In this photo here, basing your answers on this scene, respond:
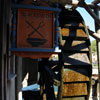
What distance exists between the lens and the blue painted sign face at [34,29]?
6.75ft

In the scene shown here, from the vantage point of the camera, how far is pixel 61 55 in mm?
3768

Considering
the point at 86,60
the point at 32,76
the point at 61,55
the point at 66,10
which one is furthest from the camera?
the point at 32,76

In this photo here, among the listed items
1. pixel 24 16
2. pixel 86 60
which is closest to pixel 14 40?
pixel 24 16

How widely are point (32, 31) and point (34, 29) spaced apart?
0.15ft

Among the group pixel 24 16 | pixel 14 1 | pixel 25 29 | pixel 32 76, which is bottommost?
pixel 32 76

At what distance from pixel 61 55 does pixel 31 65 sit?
1.91 metres

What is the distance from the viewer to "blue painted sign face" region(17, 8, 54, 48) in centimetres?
206

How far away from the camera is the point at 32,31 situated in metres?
2.09

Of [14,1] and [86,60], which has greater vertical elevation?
[14,1]

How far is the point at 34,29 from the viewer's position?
6.91 ft

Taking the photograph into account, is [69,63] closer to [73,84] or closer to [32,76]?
[73,84]

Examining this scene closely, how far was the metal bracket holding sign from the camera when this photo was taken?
2.04 metres

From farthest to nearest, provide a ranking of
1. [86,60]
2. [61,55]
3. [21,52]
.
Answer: [86,60] → [61,55] → [21,52]

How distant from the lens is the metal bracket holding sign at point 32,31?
6.68 ft
